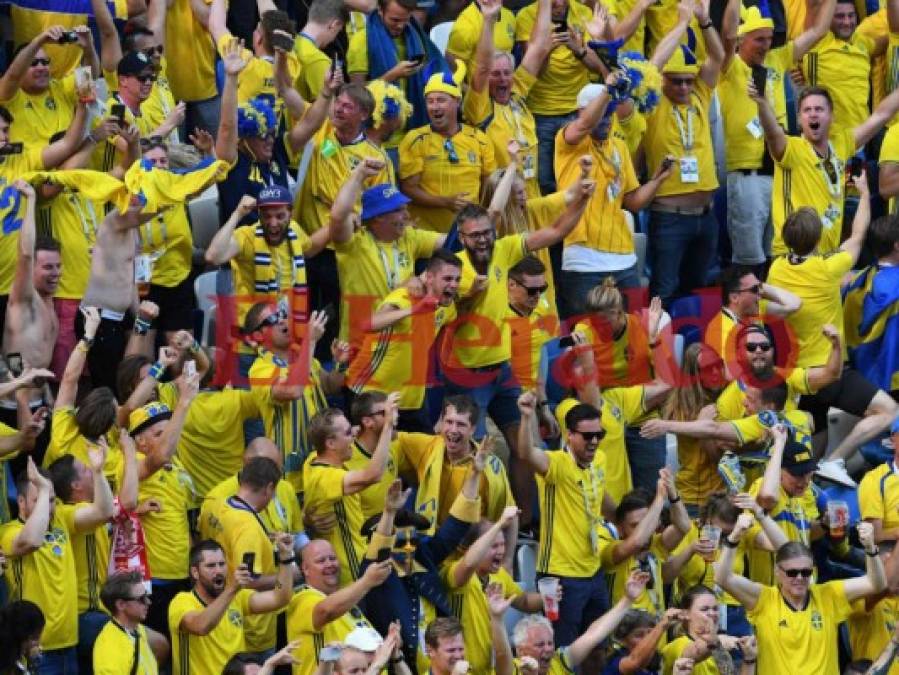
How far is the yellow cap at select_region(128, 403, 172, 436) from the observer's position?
13.9 metres

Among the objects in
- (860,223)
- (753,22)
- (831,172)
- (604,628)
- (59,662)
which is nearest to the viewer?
(59,662)

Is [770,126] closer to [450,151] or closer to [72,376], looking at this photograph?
[450,151]

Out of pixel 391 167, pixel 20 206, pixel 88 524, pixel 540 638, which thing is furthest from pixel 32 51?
pixel 540 638

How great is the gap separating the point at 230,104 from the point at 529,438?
2484 mm

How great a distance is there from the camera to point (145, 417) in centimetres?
1391

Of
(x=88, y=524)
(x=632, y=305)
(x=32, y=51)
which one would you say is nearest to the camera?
(x=88, y=524)

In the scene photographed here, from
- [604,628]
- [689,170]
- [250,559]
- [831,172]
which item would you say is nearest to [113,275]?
[250,559]

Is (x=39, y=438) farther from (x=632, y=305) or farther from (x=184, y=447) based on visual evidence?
(x=632, y=305)

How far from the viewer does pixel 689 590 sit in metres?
14.8

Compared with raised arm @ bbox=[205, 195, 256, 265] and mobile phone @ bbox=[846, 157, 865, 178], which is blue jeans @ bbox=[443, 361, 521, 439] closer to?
raised arm @ bbox=[205, 195, 256, 265]

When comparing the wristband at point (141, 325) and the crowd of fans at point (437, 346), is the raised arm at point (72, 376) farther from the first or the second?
the wristband at point (141, 325)

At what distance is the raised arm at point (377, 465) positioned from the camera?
13.8 metres

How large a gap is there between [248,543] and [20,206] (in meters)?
2.50

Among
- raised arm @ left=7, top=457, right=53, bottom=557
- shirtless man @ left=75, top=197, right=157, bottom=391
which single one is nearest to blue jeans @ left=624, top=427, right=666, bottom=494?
shirtless man @ left=75, top=197, right=157, bottom=391
